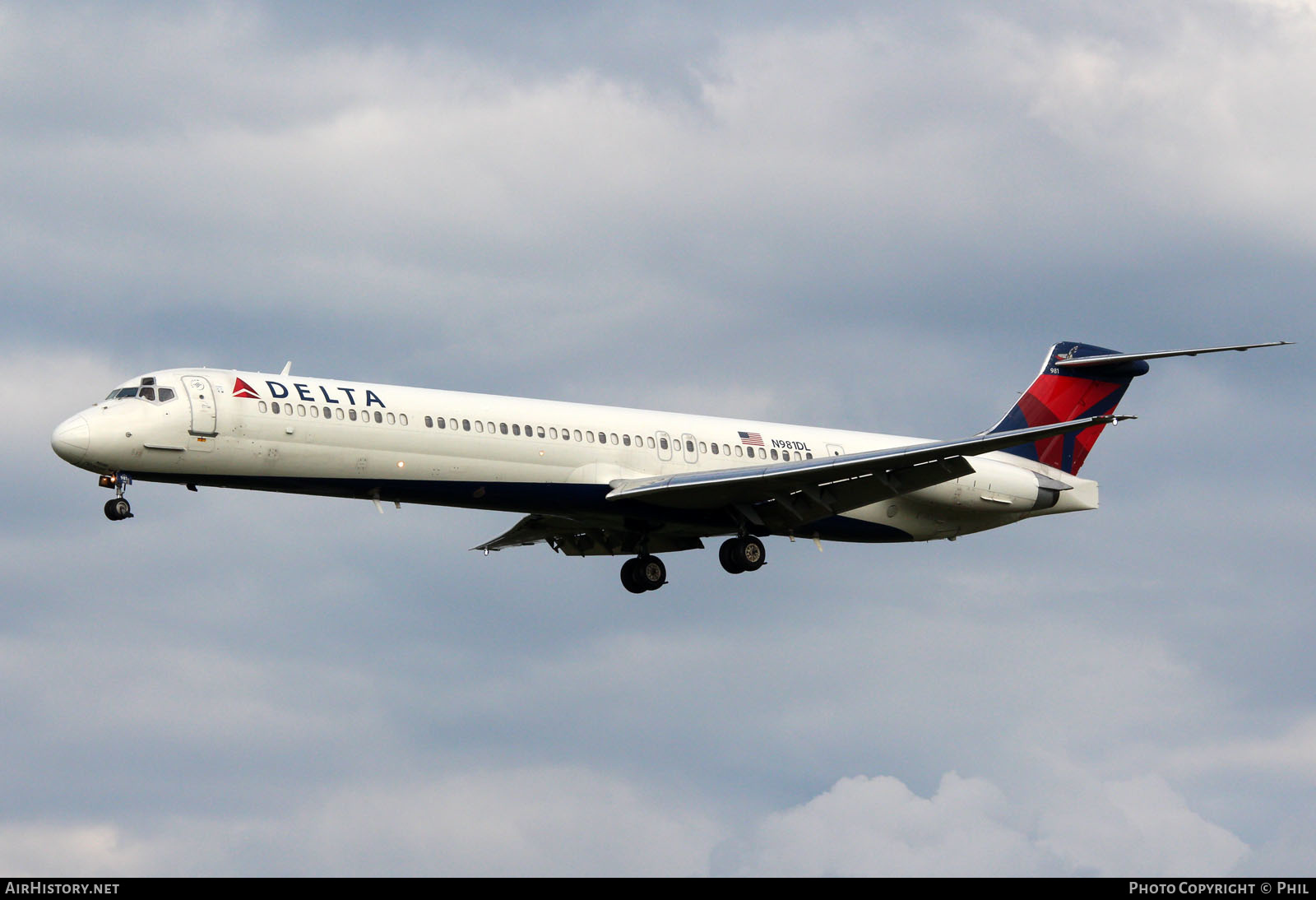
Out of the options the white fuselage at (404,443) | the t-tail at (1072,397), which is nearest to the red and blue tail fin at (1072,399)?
the t-tail at (1072,397)

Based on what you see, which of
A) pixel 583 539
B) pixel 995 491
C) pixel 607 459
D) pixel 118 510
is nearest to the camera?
pixel 118 510

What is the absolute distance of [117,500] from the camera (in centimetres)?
3462

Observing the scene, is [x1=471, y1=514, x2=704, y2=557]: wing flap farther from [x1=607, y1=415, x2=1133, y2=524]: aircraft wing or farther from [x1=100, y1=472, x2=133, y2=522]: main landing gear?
[x1=100, y1=472, x2=133, y2=522]: main landing gear

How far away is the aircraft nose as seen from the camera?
113ft

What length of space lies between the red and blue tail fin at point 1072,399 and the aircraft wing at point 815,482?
629 cm

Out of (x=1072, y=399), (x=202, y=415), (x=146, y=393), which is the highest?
(x=1072, y=399)

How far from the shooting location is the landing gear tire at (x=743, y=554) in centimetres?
4150

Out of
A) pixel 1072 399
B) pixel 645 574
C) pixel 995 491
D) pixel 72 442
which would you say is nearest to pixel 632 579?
pixel 645 574

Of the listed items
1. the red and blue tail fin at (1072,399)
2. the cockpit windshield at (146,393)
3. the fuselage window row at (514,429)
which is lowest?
the fuselage window row at (514,429)

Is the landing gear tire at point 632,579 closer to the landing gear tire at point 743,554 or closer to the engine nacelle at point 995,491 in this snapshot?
the landing gear tire at point 743,554

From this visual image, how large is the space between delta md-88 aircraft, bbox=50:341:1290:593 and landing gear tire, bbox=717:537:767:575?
0.05 m

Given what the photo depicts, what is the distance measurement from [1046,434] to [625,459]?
375 inches

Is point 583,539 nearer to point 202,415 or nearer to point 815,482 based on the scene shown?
point 815,482

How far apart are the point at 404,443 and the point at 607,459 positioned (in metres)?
5.03
